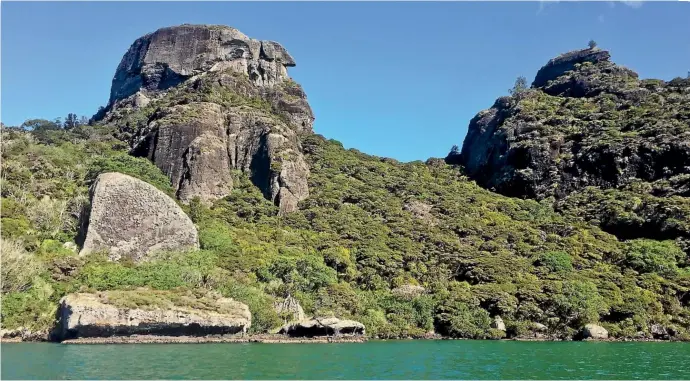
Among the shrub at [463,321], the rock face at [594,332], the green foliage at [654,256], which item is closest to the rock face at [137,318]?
the shrub at [463,321]

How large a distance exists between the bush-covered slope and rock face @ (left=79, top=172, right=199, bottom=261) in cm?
274

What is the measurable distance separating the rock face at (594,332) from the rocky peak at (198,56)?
3957 inches

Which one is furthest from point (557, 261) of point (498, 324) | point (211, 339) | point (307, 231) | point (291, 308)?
point (211, 339)

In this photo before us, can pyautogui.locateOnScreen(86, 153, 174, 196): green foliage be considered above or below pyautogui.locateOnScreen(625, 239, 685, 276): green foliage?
above

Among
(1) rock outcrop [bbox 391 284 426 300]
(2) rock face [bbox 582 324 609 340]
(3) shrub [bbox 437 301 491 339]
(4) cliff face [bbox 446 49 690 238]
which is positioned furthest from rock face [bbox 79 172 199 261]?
(4) cliff face [bbox 446 49 690 238]

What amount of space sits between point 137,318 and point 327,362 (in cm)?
2180

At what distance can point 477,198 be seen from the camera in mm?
117688

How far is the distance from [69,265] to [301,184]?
50.8m

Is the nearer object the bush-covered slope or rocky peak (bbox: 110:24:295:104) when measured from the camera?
the bush-covered slope

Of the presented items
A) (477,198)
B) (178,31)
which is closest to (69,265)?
(477,198)

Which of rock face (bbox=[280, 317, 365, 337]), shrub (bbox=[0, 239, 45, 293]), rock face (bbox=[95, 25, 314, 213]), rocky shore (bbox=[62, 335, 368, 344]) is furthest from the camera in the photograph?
rock face (bbox=[95, 25, 314, 213])

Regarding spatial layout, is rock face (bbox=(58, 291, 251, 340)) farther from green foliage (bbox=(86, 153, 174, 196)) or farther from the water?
green foliage (bbox=(86, 153, 174, 196))

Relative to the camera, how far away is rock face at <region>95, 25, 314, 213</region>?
317 ft

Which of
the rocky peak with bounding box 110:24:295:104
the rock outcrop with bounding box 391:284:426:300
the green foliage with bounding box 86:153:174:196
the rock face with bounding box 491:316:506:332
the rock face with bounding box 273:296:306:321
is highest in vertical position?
the rocky peak with bounding box 110:24:295:104
